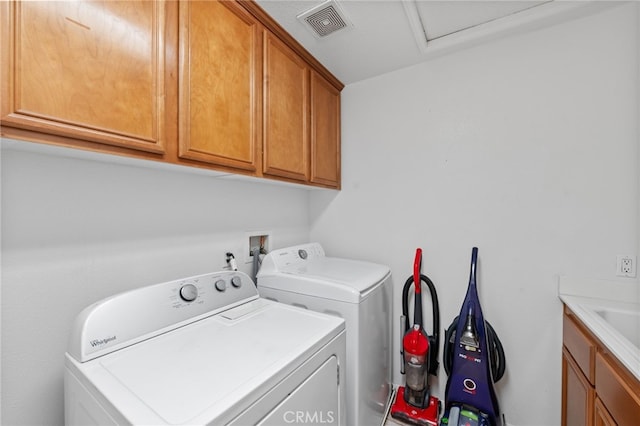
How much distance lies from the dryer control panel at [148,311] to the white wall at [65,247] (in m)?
0.18

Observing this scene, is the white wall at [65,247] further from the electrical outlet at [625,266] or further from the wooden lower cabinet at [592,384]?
the electrical outlet at [625,266]

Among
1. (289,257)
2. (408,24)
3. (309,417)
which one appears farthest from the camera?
(289,257)

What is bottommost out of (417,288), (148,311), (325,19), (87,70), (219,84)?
(417,288)

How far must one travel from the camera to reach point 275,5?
1.33 m

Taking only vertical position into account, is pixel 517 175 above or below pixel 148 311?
above

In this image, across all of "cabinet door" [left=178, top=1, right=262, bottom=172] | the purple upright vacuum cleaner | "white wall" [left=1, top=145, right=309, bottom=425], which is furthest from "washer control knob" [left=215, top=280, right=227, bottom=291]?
the purple upright vacuum cleaner

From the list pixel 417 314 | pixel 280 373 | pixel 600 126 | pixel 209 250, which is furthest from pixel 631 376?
pixel 209 250

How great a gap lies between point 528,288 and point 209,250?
193 centimetres

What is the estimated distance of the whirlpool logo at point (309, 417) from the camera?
83 cm

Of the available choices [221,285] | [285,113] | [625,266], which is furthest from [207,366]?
[625,266]

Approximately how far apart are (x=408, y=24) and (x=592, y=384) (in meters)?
1.97

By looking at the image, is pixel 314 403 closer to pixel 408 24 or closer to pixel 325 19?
pixel 325 19

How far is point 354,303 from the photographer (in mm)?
1308

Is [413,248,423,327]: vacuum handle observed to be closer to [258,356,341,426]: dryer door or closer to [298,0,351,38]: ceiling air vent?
[258,356,341,426]: dryer door
